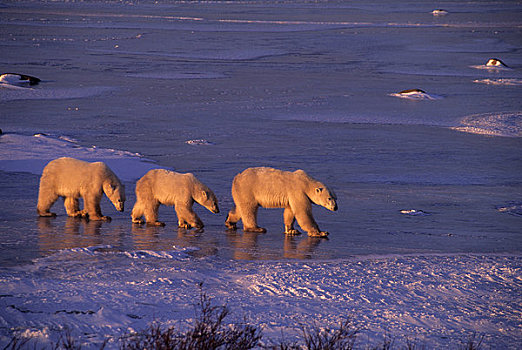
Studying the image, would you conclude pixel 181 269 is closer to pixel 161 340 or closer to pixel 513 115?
pixel 161 340

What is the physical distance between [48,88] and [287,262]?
15456 mm

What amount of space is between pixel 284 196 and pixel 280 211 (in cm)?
164

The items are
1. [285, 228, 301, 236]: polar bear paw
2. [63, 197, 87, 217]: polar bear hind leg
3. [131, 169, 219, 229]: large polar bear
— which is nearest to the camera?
[285, 228, 301, 236]: polar bear paw

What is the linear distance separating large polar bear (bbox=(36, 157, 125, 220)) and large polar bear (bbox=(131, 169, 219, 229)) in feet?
1.27

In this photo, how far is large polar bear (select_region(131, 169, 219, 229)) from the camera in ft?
28.9

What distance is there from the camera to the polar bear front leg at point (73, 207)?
938 cm

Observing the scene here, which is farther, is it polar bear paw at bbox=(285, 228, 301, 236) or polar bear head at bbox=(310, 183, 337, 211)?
polar bear paw at bbox=(285, 228, 301, 236)

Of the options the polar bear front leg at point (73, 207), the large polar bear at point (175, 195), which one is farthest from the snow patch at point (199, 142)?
the large polar bear at point (175, 195)

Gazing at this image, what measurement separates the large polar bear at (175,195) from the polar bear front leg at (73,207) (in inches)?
34.7

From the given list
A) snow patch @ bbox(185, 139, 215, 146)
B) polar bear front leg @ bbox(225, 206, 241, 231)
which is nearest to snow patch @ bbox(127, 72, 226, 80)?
snow patch @ bbox(185, 139, 215, 146)

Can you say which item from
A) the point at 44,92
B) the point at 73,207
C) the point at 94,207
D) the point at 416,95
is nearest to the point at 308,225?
the point at 94,207

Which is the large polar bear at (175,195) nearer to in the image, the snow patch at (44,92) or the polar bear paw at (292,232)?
the polar bear paw at (292,232)

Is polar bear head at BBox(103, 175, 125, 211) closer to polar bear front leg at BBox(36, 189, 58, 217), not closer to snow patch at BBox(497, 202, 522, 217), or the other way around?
polar bear front leg at BBox(36, 189, 58, 217)

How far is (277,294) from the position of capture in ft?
20.7
